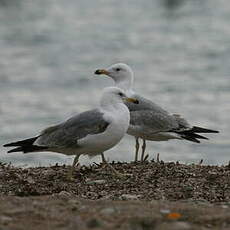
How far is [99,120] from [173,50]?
1867 cm

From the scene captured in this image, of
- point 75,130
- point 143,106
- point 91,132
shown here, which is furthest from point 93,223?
point 143,106

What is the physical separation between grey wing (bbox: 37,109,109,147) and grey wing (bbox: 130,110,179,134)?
1.51 metres

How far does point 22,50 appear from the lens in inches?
1025

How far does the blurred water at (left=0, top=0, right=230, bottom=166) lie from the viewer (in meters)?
16.8

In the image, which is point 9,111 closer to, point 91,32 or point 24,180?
point 24,180

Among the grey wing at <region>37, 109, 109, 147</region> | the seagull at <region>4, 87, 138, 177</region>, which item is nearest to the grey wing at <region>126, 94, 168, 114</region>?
the seagull at <region>4, 87, 138, 177</region>

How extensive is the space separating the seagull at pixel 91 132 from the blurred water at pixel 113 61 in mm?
4676

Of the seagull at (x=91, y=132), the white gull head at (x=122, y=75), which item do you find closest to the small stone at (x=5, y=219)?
the seagull at (x=91, y=132)

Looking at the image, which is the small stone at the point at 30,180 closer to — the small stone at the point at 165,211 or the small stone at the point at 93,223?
the small stone at the point at 165,211

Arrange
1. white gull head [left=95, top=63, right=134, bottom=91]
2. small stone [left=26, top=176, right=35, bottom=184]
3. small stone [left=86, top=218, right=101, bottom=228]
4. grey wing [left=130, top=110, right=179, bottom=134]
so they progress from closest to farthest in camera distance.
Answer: small stone [left=86, top=218, right=101, bottom=228]
small stone [left=26, top=176, right=35, bottom=184]
grey wing [left=130, top=110, right=179, bottom=134]
white gull head [left=95, top=63, right=134, bottom=91]

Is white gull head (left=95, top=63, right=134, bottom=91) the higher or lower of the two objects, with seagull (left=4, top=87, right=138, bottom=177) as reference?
higher

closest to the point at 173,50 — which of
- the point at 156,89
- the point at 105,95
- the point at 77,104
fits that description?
the point at 156,89

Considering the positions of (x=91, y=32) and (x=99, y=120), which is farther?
(x=91, y=32)

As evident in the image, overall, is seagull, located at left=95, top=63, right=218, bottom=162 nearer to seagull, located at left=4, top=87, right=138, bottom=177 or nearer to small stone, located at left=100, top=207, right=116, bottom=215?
seagull, located at left=4, top=87, right=138, bottom=177
